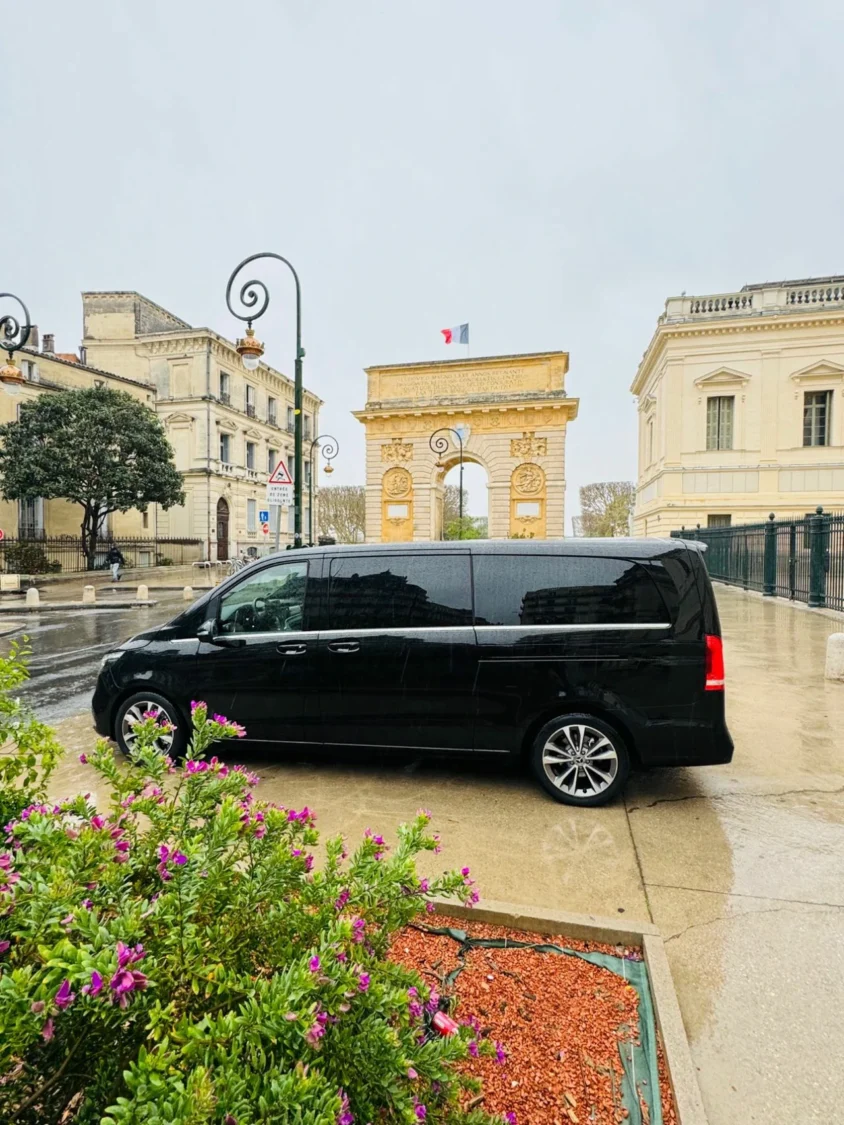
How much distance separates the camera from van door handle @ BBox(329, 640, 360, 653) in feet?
14.8

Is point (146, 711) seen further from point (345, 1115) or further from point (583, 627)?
point (345, 1115)

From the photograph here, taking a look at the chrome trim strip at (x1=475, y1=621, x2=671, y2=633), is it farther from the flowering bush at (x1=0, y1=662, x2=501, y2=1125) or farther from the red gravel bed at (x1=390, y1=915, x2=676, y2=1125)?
the flowering bush at (x1=0, y1=662, x2=501, y2=1125)

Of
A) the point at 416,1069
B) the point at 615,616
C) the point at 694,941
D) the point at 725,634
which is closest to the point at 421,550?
the point at 615,616

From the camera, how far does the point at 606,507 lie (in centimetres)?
6219

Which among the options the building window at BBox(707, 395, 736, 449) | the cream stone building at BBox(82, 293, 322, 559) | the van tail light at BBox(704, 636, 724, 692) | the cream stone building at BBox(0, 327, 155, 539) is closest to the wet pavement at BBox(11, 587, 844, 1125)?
the van tail light at BBox(704, 636, 724, 692)

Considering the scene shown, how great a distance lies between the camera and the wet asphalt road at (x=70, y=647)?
726cm

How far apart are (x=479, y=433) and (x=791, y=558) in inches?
792

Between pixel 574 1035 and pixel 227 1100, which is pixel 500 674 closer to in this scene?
pixel 574 1035

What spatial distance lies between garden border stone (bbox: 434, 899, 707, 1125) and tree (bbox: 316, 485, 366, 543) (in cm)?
5604

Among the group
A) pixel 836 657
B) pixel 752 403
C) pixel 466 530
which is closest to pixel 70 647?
pixel 836 657

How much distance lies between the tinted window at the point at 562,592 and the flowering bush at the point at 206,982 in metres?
2.57

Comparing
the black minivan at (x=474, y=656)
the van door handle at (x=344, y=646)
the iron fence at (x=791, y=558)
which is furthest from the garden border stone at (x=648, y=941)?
the iron fence at (x=791, y=558)

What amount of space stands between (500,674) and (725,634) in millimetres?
8519

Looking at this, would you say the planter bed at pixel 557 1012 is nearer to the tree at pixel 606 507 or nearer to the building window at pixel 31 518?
the building window at pixel 31 518
